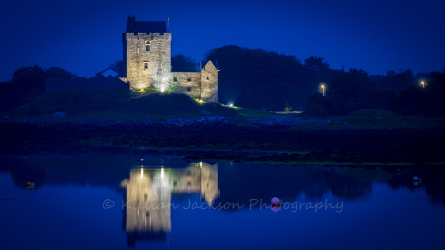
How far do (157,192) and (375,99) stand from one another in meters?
50.2

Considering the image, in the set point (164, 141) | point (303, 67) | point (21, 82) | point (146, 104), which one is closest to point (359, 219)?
point (164, 141)

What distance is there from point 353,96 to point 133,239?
56007 mm

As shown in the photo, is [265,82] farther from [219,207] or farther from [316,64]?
[219,207]

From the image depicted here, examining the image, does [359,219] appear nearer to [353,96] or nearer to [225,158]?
[225,158]

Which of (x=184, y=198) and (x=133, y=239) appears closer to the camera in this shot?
(x=133, y=239)

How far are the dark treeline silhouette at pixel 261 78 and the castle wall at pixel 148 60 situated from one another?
16.5m

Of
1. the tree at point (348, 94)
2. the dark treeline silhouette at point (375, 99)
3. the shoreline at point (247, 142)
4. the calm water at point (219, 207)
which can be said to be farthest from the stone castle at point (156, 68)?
the calm water at point (219, 207)

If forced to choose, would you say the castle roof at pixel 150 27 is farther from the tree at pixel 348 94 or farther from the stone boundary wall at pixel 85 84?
the tree at pixel 348 94

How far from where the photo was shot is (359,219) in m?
17.8

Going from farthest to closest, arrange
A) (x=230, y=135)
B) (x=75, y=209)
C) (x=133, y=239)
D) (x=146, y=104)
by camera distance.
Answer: (x=146, y=104), (x=230, y=135), (x=75, y=209), (x=133, y=239)

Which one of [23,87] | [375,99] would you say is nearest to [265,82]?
[375,99]

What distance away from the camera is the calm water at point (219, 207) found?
15469 mm

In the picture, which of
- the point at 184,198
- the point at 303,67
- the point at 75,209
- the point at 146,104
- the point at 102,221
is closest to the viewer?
the point at 102,221

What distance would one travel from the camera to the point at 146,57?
71.8 m
